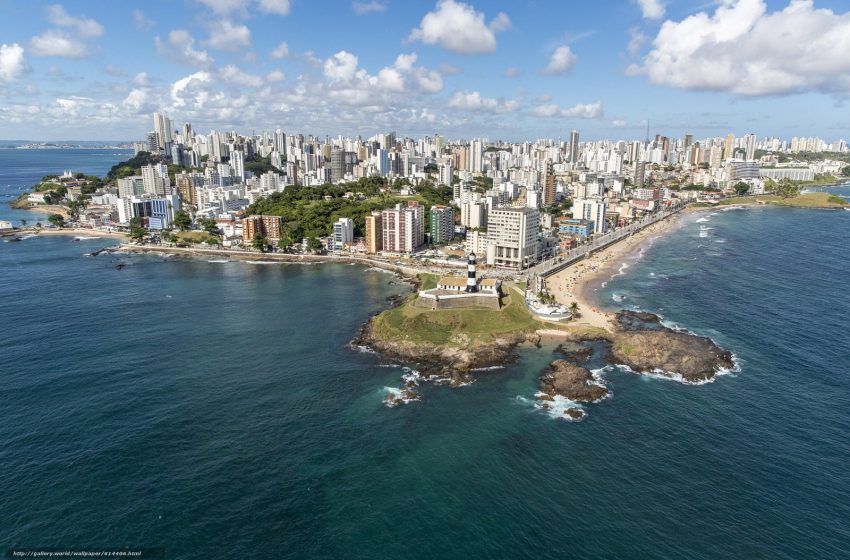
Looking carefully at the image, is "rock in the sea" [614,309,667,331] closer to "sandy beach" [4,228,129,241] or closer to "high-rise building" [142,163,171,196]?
"sandy beach" [4,228,129,241]

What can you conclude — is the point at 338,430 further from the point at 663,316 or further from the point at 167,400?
the point at 663,316

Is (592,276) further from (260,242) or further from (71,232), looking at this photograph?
(71,232)

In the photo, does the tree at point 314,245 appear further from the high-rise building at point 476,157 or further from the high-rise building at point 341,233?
the high-rise building at point 476,157

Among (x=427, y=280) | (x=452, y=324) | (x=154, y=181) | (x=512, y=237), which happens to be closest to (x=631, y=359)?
(x=452, y=324)

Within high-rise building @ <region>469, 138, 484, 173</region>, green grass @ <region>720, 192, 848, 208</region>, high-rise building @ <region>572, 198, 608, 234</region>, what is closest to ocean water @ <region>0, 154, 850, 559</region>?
high-rise building @ <region>572, 198, 608, 234</region>

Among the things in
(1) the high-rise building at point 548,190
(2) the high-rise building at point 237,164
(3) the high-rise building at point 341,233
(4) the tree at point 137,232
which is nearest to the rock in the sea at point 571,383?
(3) the high-rise building at point 341,233
